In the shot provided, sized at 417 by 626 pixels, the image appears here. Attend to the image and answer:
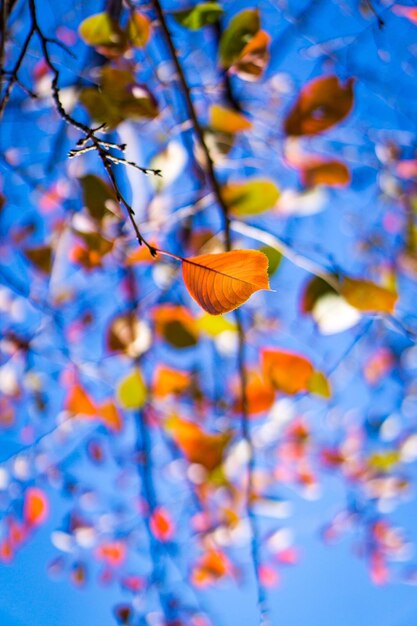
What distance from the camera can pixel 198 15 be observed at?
0.70 metres

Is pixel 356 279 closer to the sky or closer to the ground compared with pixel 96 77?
closer to the ground

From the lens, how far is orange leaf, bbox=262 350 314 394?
92 centimetres

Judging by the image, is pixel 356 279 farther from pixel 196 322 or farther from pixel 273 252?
pixel 196 322

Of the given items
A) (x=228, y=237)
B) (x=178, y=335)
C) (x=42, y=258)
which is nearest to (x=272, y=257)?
(x=228, y=237)

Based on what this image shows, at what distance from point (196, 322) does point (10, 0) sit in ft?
2.08

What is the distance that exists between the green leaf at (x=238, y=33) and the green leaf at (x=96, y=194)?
0.87 feet

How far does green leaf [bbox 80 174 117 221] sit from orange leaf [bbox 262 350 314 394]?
15.9 inches

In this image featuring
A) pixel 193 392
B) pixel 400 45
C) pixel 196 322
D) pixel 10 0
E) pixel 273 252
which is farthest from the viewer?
pixel 193 392

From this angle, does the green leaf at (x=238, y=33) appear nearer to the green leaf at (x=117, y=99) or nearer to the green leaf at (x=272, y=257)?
the green leaf at (x=117, y=99)

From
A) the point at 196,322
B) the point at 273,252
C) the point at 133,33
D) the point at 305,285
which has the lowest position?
the point at 196,322

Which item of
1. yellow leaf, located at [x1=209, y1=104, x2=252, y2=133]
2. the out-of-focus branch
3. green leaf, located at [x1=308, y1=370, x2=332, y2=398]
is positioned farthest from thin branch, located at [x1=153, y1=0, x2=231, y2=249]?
green leaf, located at [x1=308, y1=370, x2=332, y2=398]

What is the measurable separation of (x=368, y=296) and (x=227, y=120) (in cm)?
41

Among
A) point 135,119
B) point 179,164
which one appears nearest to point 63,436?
point 179,164

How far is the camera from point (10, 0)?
2.01 ft
